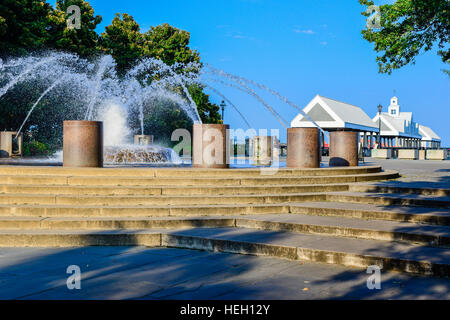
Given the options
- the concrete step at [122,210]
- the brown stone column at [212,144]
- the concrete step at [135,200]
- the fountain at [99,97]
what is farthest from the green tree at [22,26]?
the concrete step at [122,210]

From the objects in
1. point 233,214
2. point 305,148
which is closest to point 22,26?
point 305,148

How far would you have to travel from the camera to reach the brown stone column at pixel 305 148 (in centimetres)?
1309

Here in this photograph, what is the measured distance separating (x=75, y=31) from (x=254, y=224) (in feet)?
97.0

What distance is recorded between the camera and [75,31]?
33.2 m

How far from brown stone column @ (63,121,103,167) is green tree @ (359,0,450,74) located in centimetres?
1183

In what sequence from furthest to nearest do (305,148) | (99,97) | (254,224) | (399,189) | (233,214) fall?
(99,97) → (305,148) → (399,189) → (233,214) → (254,224)

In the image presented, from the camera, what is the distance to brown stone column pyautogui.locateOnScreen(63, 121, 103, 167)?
1098 cm

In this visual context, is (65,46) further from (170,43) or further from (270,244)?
(270,244)

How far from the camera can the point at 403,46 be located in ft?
57.4

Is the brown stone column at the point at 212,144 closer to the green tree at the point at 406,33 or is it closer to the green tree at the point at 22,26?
the green tree at the point at 406,33

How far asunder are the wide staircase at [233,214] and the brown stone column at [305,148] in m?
1.76

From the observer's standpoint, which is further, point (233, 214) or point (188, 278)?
point (233, 214)
